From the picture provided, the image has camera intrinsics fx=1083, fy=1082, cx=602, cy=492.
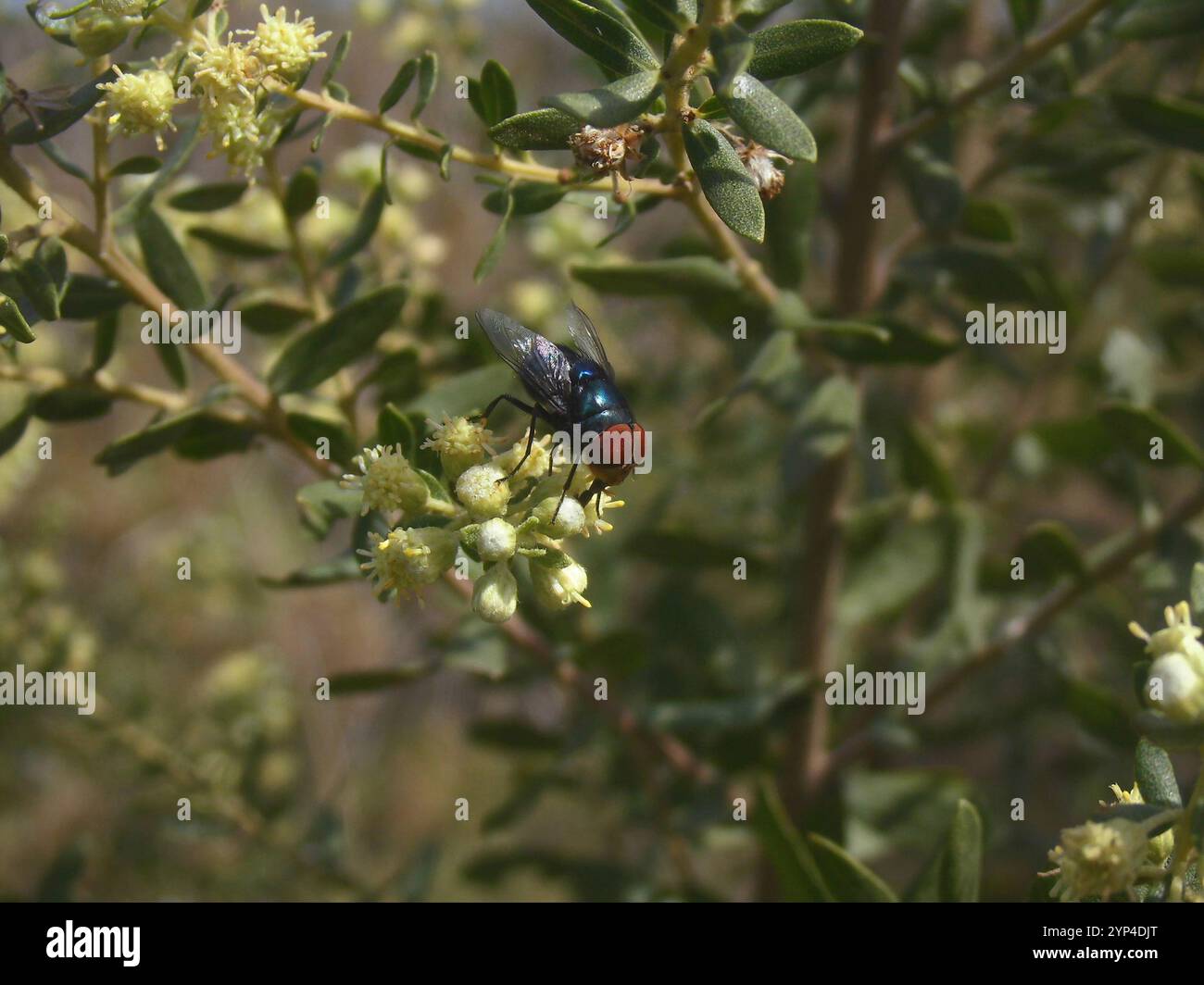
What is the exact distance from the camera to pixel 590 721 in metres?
2.37

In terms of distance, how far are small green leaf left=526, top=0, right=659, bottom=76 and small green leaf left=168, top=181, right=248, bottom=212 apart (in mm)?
704

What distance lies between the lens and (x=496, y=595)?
1403 millimetres

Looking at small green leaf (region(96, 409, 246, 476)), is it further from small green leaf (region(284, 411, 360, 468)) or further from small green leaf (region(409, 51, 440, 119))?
small green leaf (region(409, 51, 440, 119))

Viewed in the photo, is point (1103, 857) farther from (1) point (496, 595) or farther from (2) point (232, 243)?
(2) point (232, 243)

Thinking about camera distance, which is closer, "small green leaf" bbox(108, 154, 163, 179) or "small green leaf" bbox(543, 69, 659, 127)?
"small green leaf" bbox(543, 69, 659, 127)

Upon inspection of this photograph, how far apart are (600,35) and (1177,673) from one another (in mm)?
1049

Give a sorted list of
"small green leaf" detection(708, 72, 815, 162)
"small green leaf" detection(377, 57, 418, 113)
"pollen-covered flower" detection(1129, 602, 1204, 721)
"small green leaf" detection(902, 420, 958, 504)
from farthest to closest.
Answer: "small green leaf" detection(902, 420, 958, 504) < "small green leaf" detection(377, 57, 418, 113) < "small green leaf" detection(708, 72, 815, 162) < "pollen-covered flower" detection(1129, 602, 1204, 721)

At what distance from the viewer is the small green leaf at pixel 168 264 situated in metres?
1.79

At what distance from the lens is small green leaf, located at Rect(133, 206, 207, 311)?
1.79 metres

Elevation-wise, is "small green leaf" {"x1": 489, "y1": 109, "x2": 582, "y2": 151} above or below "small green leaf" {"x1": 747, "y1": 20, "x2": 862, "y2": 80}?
below

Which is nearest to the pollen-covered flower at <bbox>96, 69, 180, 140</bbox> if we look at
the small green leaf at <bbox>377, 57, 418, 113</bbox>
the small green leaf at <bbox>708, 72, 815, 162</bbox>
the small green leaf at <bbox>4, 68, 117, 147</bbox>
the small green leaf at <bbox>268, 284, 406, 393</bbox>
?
the small green leaf at <bbox>4, 68, 117, 147</bbox>

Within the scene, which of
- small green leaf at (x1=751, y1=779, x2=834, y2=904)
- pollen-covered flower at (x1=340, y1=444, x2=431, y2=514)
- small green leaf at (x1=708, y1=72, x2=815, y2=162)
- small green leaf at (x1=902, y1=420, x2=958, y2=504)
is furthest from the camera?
small green leaf at (x1=902, y1=420, x2=958, y2=504)

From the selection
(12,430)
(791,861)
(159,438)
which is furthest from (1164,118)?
(12,430)

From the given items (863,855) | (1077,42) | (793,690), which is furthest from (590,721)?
(1077,42)
